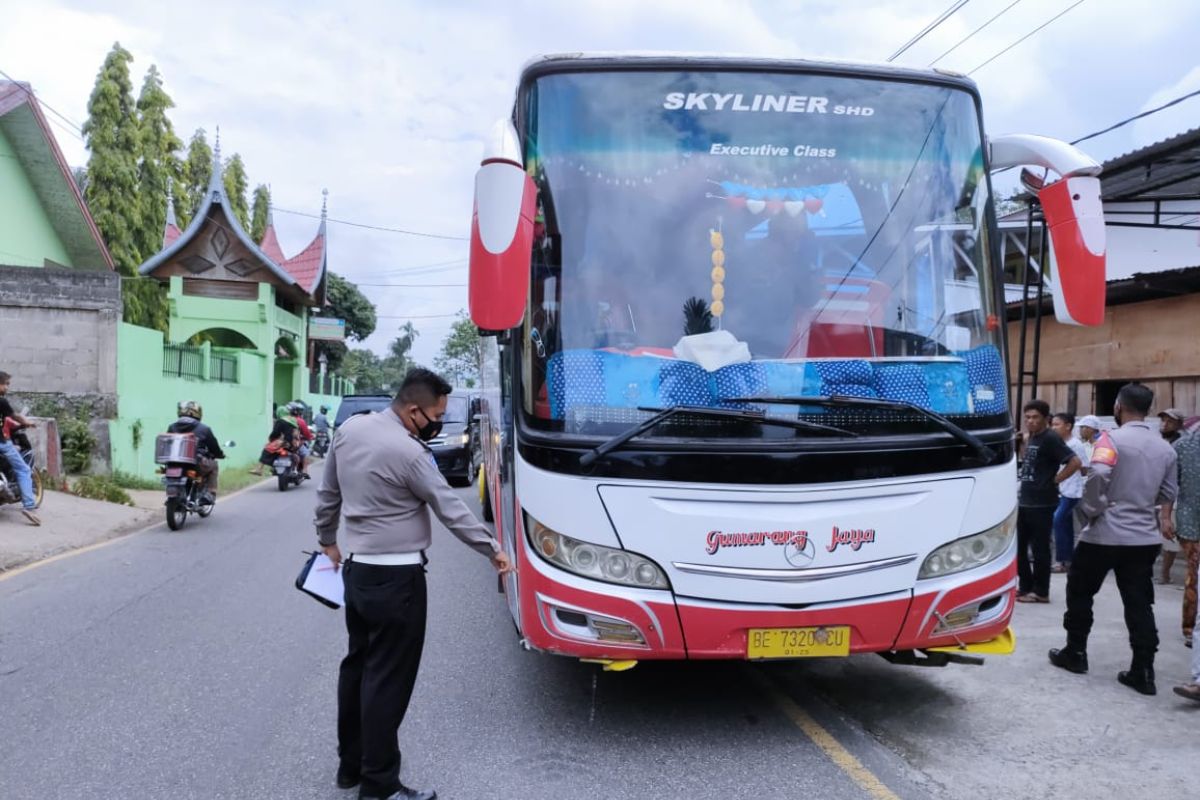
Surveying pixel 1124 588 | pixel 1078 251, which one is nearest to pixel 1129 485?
pixel 1124 588

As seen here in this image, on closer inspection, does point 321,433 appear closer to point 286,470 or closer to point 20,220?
point 20,220

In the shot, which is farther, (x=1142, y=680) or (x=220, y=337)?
(x=220, y=337)

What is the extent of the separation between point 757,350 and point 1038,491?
4.17 metres

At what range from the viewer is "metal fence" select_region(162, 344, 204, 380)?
16.8m

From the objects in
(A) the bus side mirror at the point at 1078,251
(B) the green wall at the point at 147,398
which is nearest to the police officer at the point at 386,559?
(A) the bus side mirror at the point at 1078,251

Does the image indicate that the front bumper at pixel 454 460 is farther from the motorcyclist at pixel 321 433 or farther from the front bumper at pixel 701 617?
the front bumper at pixel 701 617

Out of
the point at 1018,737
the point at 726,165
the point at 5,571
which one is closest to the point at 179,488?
the point at 5,571

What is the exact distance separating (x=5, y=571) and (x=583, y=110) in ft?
23.4

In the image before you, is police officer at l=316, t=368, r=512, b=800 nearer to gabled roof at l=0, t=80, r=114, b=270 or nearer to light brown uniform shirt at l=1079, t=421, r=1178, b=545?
light brown uniform shirt at l=1079, t=421, r=1178, b=545

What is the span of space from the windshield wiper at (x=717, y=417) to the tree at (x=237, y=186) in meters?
39.8

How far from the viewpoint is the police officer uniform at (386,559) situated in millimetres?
Result: 3520

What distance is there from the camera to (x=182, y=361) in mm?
17672

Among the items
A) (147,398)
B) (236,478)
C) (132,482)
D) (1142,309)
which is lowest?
(236,478)

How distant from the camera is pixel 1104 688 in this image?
16.4 ft
